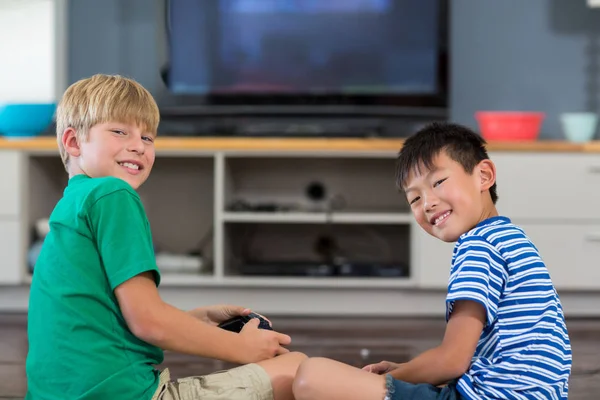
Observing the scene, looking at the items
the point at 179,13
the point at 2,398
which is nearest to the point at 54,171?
the point at 179,13

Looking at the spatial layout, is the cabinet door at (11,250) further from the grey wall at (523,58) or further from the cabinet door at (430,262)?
the cabinet door at (430,262)

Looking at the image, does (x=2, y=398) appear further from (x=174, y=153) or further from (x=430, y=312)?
(x=430, y=312)

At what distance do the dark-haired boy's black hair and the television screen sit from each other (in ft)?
6.68

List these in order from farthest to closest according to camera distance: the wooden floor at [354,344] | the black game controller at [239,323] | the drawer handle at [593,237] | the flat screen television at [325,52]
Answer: the flat screen television at [325,52], the drawer handle at [593,237], the wooden floor at [354,344], the black game controller at [239,323]

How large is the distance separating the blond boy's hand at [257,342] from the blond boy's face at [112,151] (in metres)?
0.29

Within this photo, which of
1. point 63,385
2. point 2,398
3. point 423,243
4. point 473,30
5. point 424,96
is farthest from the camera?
point 473,30

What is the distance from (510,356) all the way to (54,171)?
→ 2555mm

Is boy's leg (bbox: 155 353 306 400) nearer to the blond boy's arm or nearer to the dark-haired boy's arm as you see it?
the blond boy's arm

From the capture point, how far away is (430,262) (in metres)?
3.09

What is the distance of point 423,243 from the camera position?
3.09 m

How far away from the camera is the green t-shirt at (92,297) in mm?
1188

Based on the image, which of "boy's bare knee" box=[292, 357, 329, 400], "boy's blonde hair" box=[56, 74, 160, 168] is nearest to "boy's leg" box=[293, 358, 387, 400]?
"boy's bare knee" box=[292, 357, 329, 400]

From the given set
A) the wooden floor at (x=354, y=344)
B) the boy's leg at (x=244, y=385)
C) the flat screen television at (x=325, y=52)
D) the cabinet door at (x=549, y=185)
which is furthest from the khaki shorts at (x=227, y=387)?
the flat screen television at (x=325, y=52)

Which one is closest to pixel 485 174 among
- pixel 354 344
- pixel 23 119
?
pixel 354 344
